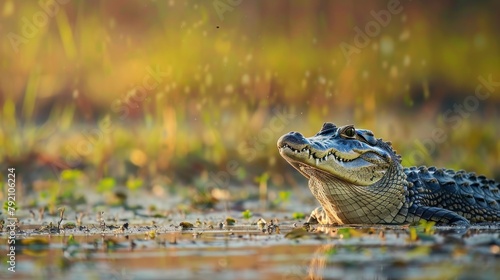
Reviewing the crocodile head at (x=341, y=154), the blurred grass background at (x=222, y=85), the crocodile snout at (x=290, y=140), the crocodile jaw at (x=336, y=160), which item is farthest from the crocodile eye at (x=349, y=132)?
the blurred grass background at (x=222, y=85)

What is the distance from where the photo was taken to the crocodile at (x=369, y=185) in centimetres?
802

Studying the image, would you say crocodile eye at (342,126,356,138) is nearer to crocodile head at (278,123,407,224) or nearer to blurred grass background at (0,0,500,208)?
crocodile head at (278,123,407,224)

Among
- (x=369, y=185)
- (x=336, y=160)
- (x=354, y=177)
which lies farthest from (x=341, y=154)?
(x=369, y=185)

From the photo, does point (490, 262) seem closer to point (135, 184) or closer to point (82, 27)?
point (135, 184)

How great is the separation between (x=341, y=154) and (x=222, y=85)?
7269 mm

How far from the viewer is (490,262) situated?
218 inches

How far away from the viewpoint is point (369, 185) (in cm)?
834

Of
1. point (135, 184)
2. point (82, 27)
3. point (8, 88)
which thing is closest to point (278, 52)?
point (82, 27)

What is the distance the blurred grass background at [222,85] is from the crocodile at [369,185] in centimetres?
344

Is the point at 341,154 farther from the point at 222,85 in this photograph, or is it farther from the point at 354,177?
the point at 222,85

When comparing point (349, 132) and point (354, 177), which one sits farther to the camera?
point (349, 132)

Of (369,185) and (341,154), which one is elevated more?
(341,154)

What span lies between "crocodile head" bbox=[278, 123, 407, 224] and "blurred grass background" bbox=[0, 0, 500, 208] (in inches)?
150

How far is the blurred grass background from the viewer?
12695mm
